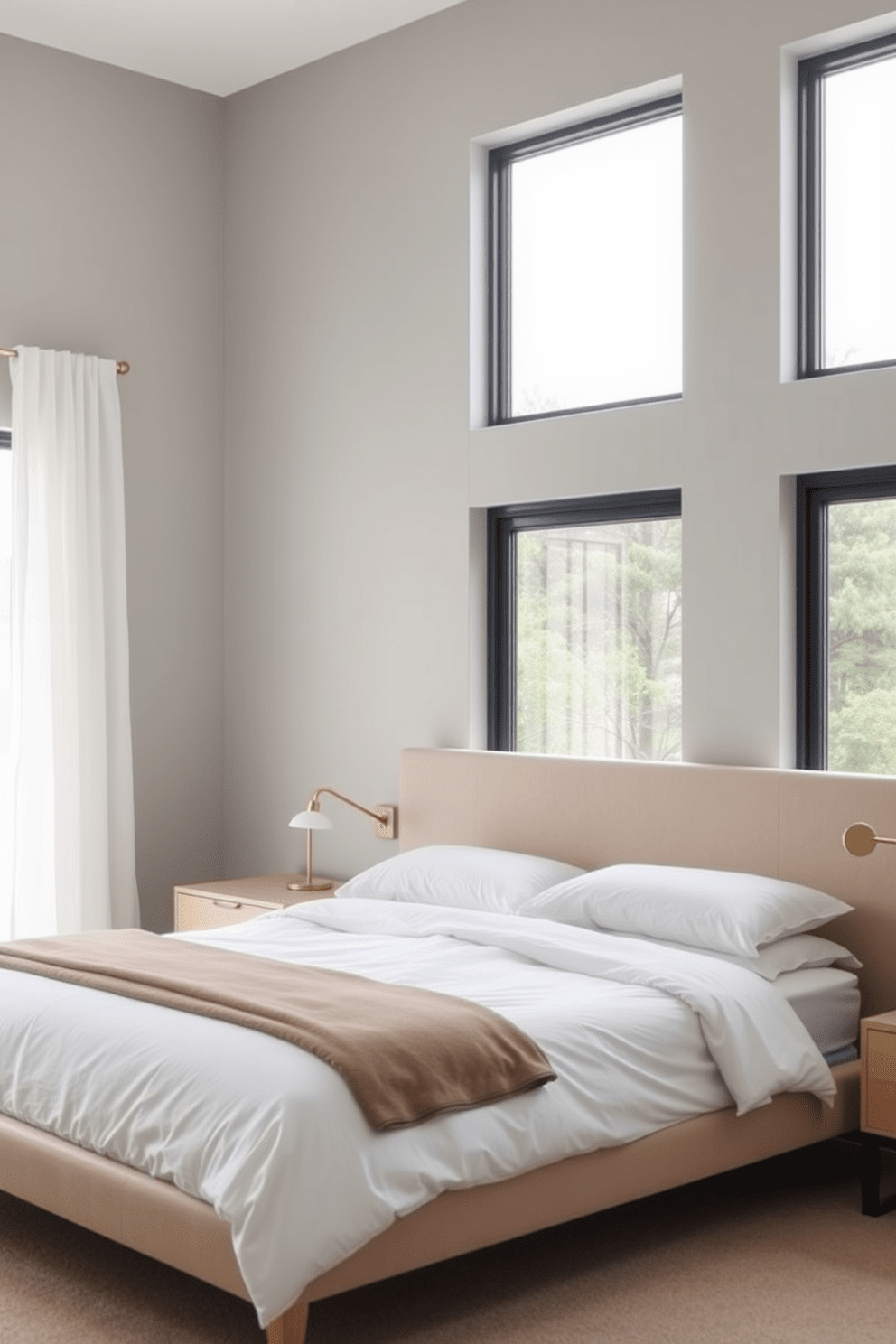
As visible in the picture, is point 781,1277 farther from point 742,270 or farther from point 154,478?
point 154,478

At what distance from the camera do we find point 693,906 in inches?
141

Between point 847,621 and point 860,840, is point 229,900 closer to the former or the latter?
point 847,621

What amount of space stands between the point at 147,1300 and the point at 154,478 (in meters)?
3.18

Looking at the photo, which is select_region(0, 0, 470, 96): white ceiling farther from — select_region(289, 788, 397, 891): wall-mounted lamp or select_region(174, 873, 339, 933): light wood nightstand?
select_region(174, 873, 339, 933): light wood nightstand

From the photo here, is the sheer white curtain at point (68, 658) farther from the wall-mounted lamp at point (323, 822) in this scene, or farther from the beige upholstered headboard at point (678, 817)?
the beige upholstered headboard at point (678, 817)

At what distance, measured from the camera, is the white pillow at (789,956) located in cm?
347

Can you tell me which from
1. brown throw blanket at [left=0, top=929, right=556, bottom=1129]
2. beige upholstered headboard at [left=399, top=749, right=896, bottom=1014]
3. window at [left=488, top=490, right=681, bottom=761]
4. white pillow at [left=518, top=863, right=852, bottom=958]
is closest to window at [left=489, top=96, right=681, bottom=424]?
window at [left=488, top=490, right=681, bottom=761]

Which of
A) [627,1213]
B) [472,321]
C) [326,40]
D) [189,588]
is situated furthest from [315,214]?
[627,1213]

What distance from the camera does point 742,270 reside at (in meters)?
4.08

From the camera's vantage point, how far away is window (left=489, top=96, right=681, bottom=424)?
4.39m

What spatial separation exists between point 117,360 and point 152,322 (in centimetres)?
22

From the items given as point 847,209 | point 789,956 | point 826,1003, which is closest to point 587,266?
point 847,209

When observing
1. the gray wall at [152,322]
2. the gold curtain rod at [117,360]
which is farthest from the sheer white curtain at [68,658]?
the gray wall at [152,322]

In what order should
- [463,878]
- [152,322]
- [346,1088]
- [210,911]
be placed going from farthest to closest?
[152,322], [210,911], [463,878], [346,1088]
